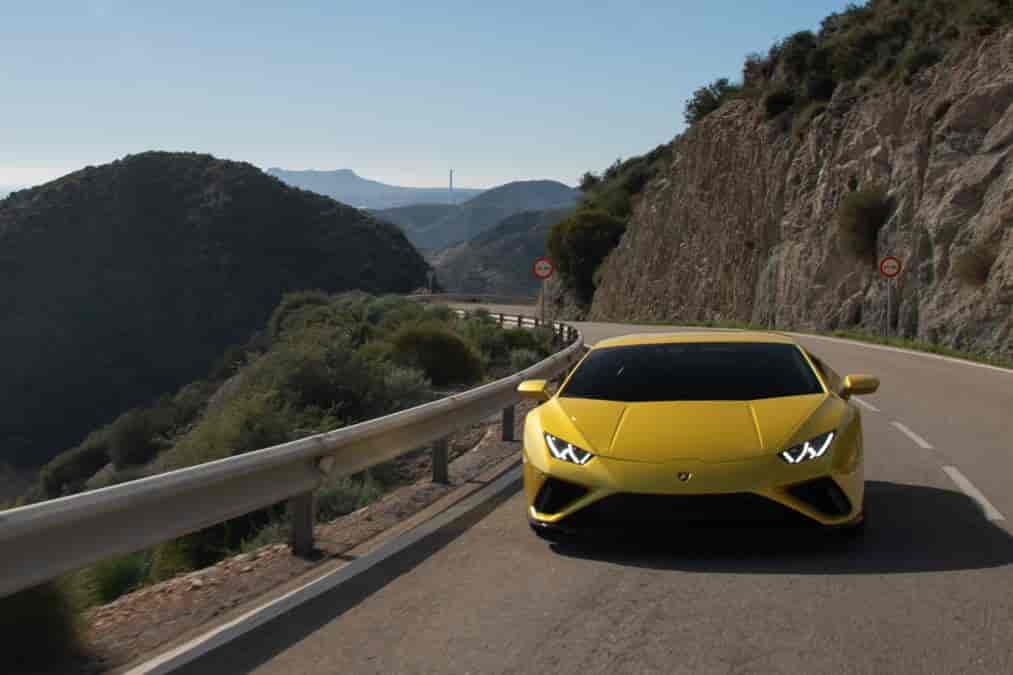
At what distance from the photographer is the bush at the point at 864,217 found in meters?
38.5

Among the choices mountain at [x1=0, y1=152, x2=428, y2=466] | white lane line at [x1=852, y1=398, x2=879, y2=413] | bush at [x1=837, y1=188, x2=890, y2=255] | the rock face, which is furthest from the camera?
mountain at [x1=0, y1=152, x2=428, y2=466]

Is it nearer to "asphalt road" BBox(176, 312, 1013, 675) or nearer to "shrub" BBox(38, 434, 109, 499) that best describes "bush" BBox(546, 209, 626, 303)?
"shrub" BBox(38, 434, 109, 499)

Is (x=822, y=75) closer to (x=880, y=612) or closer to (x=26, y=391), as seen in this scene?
(x=880, y=612)

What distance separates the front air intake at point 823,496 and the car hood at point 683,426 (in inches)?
10.3

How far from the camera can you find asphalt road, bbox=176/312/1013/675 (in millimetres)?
5012

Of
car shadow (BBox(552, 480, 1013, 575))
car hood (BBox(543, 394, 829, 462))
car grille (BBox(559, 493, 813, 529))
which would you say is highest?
car hood (BBox(543, 394, 829, 462))

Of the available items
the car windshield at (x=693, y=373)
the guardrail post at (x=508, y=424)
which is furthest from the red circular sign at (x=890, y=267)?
the car windshield at (x=693, y=373)

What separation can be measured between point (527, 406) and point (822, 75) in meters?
37.1

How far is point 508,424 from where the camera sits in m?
13.0

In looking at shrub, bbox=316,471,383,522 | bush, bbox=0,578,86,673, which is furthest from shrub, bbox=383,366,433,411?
bush, bbox=0,578,86,673

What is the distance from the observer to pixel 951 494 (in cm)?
884

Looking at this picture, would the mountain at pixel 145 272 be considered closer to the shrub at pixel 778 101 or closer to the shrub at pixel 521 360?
the shrub at pixel 778 101

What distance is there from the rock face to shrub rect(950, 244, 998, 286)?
0.03 meters

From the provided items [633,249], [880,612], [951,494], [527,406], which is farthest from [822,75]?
[880,612]
